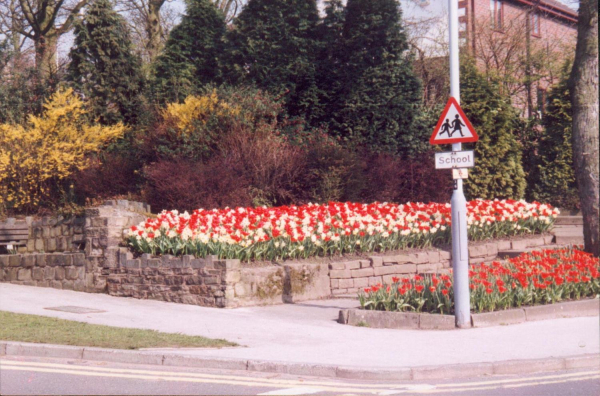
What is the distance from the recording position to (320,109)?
69.2ft

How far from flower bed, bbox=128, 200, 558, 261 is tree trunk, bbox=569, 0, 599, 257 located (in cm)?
248

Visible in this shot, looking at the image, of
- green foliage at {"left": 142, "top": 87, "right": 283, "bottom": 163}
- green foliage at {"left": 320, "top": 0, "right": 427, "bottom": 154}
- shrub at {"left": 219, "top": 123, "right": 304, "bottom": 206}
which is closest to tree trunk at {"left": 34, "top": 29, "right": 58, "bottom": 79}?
green foliage at {"left": 142, "top": 87, "right": 283, "bottom": 163}

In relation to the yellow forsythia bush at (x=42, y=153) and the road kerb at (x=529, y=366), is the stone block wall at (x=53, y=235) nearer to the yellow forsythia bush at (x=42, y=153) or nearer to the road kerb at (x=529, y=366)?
the yellow forsythia bush at (x=42, y=153)

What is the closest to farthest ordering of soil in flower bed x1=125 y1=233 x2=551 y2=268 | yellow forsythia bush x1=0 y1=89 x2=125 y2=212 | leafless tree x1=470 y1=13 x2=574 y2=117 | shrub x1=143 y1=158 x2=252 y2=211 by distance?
1. soil in flower bed x1=125 y1=233 x2=551 y2=268
2. shrub x1=143 y1=158 x2=252 y2=211
3. yellow forsythia bush x1=0 y1=89 x2=125 y2=212
4. leafless tree x1=470 y1=13 x2=574 y2=117

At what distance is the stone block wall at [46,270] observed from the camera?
45.1ft

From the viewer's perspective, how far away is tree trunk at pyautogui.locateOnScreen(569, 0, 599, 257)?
1386 centimetres

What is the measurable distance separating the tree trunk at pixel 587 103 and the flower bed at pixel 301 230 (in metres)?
2.48

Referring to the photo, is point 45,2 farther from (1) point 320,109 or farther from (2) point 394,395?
(2) point 394,395

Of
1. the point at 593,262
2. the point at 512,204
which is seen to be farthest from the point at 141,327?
the point at 512,204

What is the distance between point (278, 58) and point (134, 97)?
171 inches

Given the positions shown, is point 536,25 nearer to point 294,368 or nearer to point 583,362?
point 583,362

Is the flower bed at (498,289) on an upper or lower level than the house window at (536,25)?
lower

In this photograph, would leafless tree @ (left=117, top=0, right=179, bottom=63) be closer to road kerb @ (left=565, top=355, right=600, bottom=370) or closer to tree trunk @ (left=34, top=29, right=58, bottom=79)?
tree trunk @ (left=34, top=29, right=58, bottom=79)

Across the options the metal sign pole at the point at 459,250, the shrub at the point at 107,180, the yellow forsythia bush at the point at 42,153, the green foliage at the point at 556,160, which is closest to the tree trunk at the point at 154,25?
the yellow forsythia bush at the point at 42,153
